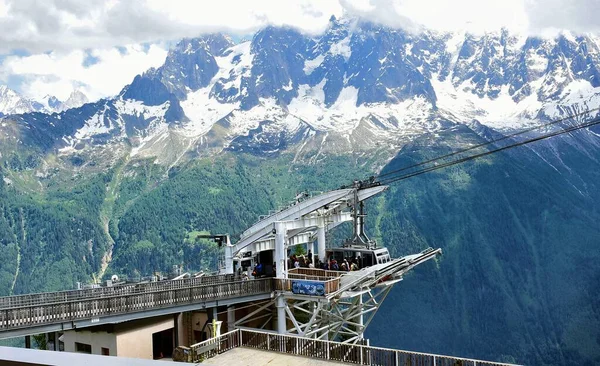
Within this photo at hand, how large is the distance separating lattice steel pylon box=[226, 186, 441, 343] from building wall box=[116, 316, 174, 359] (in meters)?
5.62

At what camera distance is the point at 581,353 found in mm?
178000

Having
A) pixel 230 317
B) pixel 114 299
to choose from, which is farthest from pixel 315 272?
pixel 114 299

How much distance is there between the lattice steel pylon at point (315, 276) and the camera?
131ft

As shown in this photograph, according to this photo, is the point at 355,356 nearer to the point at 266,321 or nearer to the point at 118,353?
the point at 118,353

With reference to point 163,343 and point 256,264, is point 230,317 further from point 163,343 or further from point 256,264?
point 256,264

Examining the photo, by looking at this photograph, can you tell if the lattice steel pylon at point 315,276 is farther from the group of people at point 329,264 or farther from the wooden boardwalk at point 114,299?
the wooden boardwalk at point 114,299

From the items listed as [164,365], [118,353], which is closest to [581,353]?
[118,353]

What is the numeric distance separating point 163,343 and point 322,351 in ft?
61.1

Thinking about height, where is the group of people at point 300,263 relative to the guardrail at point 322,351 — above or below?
above

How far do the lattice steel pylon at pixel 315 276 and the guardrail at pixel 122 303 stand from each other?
1.96 metres

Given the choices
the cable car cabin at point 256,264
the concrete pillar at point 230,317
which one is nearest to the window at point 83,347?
the concrete pillar at point 230,317

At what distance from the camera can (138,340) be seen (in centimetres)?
3644

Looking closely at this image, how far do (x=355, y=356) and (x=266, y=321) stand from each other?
66.1ft

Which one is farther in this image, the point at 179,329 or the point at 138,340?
the point at 179,329
